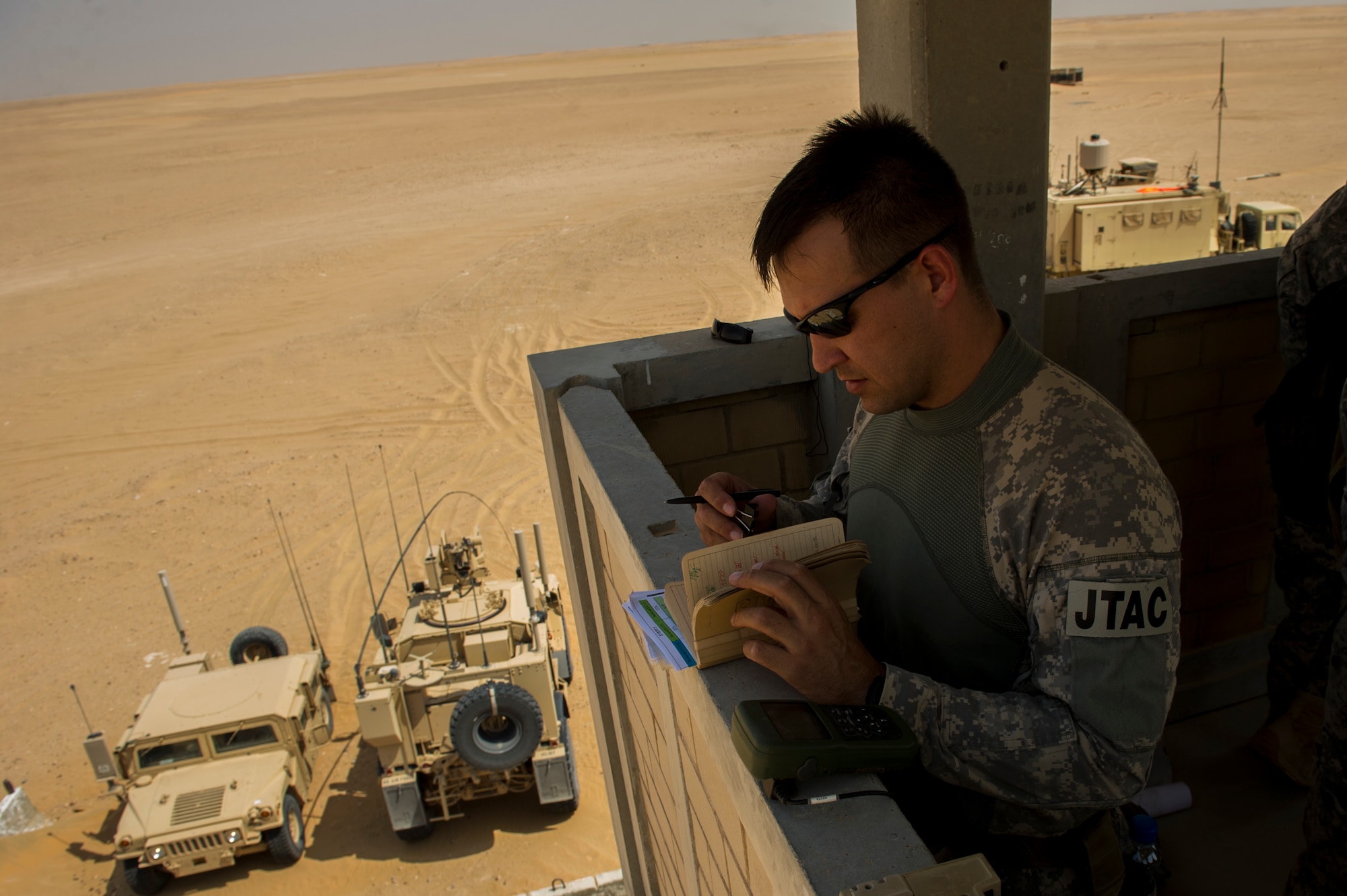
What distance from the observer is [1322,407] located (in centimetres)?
339

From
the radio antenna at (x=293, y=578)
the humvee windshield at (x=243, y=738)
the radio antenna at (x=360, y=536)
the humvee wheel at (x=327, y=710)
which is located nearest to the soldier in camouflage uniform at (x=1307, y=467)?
the humvee windshield at (x=243, y=738)

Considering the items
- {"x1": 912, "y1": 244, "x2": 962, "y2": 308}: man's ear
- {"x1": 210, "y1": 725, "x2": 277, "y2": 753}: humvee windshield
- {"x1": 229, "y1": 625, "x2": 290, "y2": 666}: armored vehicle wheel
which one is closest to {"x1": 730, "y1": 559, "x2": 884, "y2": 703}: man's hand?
{"x1": 912, "y1": 244, "x2": 962, "y2": 308}: man's ear

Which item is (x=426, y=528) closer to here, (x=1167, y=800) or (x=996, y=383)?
(x=1167, y=800)

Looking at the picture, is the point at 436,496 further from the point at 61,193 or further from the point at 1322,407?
the point at 61,193

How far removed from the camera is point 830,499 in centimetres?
240

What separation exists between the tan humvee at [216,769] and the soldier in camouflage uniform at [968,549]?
30.0 ft

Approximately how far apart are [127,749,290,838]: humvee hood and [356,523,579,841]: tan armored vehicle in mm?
1092

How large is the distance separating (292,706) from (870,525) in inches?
373

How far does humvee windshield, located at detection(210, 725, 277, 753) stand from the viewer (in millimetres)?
9891

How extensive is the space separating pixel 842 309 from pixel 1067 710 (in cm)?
76

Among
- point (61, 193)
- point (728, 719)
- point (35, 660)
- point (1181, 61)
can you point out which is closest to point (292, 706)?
point (35, 660)

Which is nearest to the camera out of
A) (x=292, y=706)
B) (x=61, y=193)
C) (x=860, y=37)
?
(x=860, y=37)

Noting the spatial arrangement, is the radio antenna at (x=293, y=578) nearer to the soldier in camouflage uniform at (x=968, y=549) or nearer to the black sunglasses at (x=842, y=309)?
the soldier in camouflage uniform at (x=968, y=549)

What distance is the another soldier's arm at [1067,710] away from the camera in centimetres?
150
